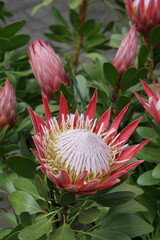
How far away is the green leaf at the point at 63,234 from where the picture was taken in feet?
3.51

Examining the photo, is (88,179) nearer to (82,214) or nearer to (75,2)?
(82,214)

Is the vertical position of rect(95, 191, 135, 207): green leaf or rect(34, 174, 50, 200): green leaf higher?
rect(34, 174, 50, 200): green leaf

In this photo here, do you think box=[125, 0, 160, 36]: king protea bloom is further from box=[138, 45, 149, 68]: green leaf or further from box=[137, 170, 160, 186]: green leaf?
box=[137, 170, 160, 186]: green leaf

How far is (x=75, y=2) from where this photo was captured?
2514mm

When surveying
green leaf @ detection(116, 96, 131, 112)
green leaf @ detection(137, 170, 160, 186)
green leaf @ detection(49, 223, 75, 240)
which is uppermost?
green leaf @ detection(116, 96, 131, 112)

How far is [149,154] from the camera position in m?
1.38

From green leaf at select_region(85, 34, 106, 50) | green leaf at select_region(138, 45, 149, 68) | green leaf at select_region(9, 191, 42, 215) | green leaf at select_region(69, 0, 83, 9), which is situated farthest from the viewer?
green leaf at select_region(85, 34, 106, 50)

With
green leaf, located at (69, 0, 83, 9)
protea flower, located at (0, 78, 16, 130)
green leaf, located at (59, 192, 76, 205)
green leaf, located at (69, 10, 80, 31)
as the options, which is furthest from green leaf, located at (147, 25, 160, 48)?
green leaf, located at (69, 10, 80, 31)

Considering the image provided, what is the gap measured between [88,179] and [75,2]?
1691 millimetres

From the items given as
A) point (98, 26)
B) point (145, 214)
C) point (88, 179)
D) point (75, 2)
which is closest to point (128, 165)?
point (88, 179)

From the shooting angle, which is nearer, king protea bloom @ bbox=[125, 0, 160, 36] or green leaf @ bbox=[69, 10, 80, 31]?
king protea bloom @ bbox=[125, 0, 160, 36]

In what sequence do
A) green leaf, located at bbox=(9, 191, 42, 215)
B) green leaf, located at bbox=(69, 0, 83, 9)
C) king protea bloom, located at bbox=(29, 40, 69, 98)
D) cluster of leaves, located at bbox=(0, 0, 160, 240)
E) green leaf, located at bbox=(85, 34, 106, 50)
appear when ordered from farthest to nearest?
green leaf, located at bbox=(85, 34, 106, 50) → green leaf, located at bbox=(69, 0, 83, 9) → king protea bloom, located at bbox=(29, 40, 69, 98) → green leaf, located at bbox=(9, 191, 42, 215) → cluster of leaves, located at bbox=(0, 0, 160, 240)

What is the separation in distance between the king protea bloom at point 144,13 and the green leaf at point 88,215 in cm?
82

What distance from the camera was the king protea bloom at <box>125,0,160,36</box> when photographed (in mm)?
1578
